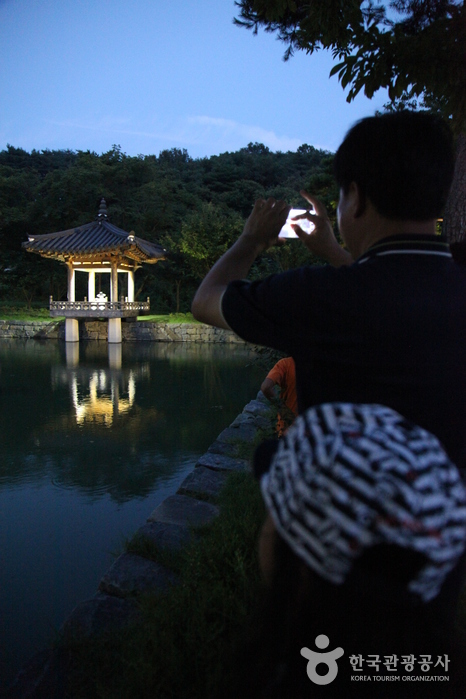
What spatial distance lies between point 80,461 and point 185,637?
3.14m

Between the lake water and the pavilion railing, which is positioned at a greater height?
the pavilion railing

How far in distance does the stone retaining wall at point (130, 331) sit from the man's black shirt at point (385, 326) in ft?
47.7

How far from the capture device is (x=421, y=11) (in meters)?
2.48

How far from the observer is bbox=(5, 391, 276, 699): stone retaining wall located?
1509mm

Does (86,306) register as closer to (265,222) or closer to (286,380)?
(286,380)

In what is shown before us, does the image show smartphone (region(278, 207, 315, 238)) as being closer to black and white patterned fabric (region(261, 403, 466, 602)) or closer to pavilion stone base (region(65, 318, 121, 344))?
black and white patterned fabric (region(261, 403, 466, 602))

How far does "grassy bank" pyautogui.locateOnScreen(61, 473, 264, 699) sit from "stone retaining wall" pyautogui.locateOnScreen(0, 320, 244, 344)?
13451mm

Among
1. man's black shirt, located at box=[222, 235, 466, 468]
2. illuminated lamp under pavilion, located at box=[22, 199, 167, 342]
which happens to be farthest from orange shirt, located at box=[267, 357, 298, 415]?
illuminated lamp under pavilion, located at box=[22, 199, 167, 342]

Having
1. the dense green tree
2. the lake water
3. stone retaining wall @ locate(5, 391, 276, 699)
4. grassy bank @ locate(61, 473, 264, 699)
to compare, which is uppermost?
the dense green tree

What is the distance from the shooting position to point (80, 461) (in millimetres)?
4371

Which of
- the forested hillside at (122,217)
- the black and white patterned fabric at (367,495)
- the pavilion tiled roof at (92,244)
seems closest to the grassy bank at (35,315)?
the forested hillside at (122,217)

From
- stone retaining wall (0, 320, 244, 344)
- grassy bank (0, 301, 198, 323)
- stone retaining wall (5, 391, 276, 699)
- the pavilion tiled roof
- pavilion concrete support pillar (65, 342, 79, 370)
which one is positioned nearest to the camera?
stone retaining wall (5, 391, 276, 699)

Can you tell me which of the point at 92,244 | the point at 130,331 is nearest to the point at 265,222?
the point at 92,244

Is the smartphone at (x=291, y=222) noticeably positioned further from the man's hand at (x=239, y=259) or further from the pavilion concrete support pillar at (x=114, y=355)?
the pavilion concrete support pillar at (x=114, y=355)
